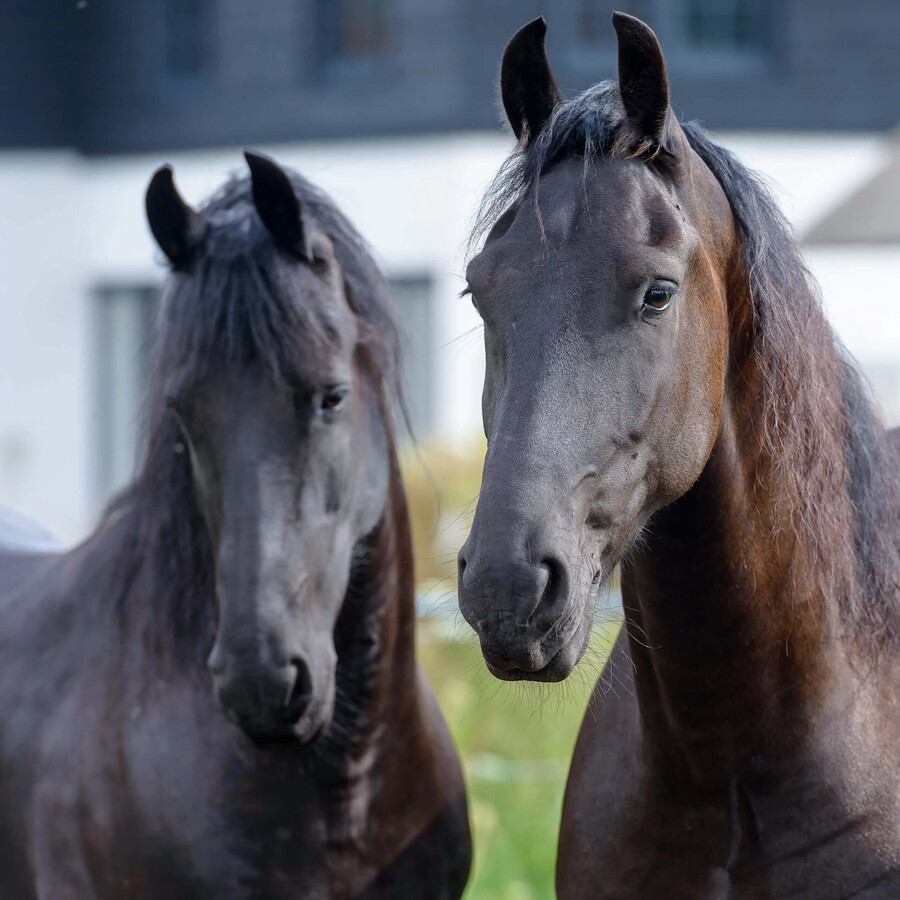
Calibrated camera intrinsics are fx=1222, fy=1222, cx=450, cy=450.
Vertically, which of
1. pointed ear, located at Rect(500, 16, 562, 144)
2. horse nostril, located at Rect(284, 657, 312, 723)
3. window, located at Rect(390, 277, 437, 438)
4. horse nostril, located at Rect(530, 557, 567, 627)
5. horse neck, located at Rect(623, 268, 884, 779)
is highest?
pointed ear, located at Rect(500, 16, 562, 144)

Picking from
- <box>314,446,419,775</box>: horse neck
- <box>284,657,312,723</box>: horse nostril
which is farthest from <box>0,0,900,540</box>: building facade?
<box>284,657,312,723</box>: horse nostril

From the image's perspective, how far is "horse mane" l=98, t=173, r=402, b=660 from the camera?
2.63m

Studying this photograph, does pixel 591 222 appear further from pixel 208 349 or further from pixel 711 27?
pixel 711 27

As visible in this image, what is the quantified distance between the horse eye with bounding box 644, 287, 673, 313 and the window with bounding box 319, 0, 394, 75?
33.9 ft

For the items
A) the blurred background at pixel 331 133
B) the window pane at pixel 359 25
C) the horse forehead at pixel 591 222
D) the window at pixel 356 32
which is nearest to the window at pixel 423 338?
the blurred background at pixel 331 133

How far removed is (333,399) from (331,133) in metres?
9.28

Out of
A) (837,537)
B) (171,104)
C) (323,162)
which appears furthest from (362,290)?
(171,104)

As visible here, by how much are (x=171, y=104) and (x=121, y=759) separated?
34.7 feet

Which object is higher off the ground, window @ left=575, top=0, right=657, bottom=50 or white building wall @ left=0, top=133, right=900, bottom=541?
window @ left=575, top=0, right=657, bottom=50

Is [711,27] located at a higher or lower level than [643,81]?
lower

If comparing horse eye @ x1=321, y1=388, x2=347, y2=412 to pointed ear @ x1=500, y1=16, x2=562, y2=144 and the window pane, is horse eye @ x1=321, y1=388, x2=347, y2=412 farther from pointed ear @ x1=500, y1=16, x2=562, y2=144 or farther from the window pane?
the window pane

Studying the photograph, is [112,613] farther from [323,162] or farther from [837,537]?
[323,162]

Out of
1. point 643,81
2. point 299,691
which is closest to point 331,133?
point 299,691

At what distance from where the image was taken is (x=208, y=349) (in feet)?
8.63
